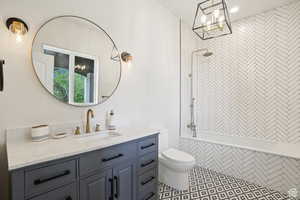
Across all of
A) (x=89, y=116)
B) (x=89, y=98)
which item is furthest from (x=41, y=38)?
(x=89, y=116)

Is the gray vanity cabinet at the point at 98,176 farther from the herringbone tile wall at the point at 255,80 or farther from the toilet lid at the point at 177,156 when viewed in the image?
the herringbone tile wall at the point at 255,80

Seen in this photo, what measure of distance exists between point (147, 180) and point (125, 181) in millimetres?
345

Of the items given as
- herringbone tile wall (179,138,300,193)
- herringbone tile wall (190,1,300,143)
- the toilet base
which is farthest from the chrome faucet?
herringbone tile wall (190,1,300,143)

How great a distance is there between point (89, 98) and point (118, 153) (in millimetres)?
761

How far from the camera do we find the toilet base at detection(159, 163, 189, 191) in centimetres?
207

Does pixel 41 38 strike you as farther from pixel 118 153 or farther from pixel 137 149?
pixel 137 149

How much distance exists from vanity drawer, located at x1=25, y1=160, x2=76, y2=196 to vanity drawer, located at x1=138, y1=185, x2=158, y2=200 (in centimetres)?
82

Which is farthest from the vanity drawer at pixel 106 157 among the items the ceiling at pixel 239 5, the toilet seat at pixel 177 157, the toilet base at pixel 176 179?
the ceiling at pixel 239 5

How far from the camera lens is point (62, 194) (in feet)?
3.21

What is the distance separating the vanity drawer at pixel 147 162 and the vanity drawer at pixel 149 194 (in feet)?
0.79

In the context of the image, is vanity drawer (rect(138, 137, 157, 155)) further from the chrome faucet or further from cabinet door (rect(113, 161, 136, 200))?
the chrome faucet

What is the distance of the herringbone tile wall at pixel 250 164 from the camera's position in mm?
2047

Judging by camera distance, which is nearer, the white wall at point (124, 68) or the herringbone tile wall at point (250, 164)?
the white wall at point (124, 68)

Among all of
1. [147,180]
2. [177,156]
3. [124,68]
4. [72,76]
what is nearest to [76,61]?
[72,76]
